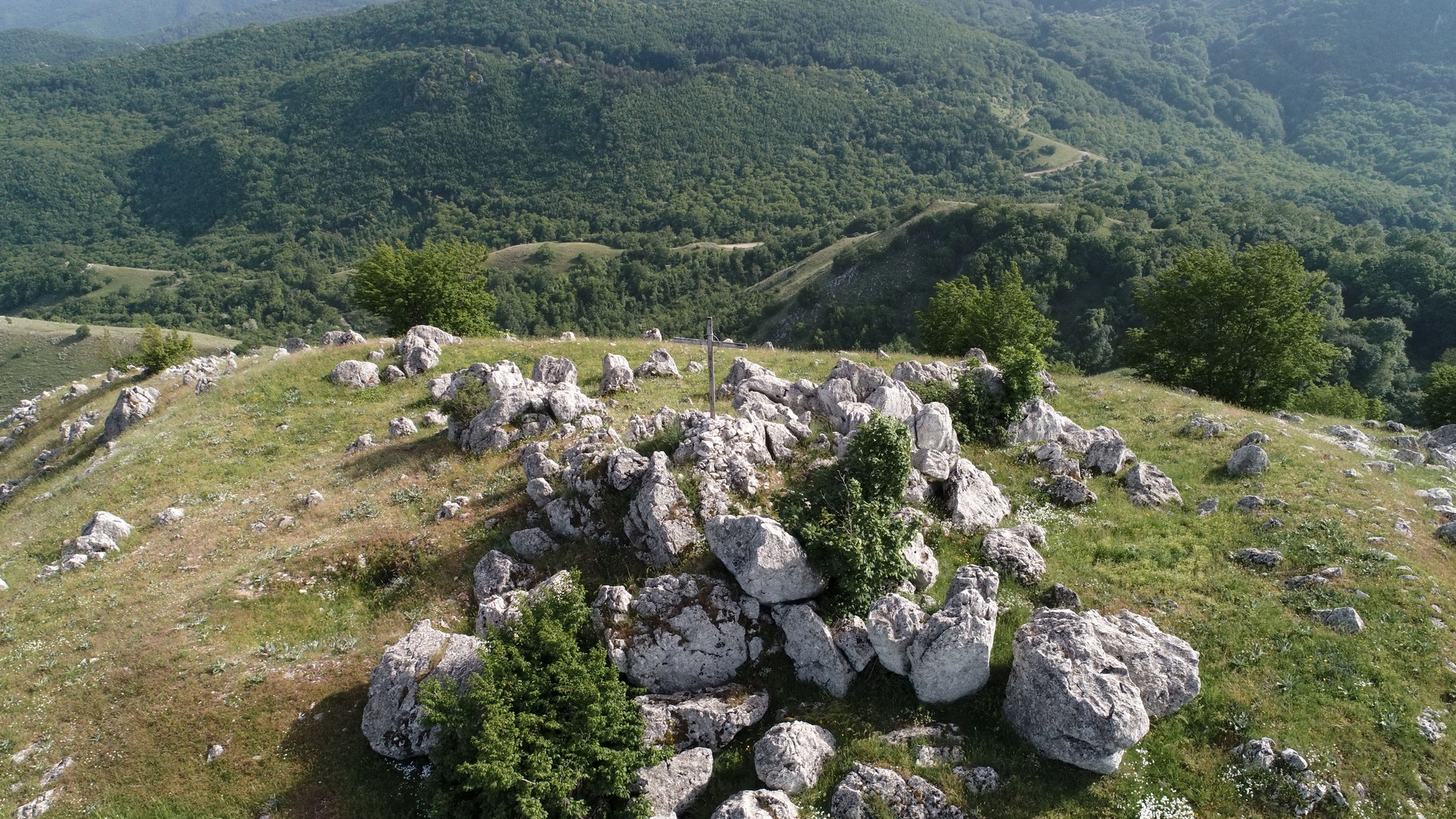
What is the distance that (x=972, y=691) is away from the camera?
12922mm

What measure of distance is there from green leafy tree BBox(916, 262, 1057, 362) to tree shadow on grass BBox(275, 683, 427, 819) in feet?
104

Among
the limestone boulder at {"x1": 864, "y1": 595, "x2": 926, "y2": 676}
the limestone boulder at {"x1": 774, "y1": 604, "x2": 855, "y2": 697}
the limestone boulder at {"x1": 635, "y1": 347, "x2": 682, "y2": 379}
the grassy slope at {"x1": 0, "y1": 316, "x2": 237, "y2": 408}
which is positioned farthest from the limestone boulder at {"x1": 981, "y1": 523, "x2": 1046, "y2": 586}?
the grassy slope at {"x1": 0, "y1": 316, "x2": 237, "y2": 408}

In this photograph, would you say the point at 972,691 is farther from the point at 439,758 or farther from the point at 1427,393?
the point at 1427,393

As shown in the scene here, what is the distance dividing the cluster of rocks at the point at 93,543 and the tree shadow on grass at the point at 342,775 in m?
13.4

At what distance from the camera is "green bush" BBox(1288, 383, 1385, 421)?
39.4m

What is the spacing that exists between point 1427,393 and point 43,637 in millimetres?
58835

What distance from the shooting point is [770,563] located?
13914 millimetres

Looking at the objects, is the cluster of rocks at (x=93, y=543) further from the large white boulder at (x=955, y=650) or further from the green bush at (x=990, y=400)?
the green bush at (x=990, y=400)

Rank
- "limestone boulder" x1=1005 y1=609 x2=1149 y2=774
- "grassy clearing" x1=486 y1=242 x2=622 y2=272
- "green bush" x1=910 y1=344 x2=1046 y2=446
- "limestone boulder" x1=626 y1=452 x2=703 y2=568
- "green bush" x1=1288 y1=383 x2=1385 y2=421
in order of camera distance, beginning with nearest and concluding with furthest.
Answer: "limestone boulder" x1=1005 y1=609 x2=1149 y2=774 < "limestone boulder" x1=626 y1=452 x2=703 y2=568 < "green bush" x1=910 y1=344 x2=1046 y2=446 < "green bush" x1=1288 y1=383 x2=1385 y2=421 < "grassy clearing" x1=486 y1=242 x2=622 y2=272

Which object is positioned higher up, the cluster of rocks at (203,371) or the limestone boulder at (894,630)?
the limestone boulder at (894,630)

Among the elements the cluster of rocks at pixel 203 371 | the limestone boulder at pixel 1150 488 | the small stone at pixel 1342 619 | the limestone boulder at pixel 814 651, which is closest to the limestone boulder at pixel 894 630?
the limestone boulder at pixel 814 651

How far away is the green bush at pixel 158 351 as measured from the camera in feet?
125

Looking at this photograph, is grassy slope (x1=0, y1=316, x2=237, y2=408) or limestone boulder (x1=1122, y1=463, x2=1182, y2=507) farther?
grassy slope (x1=0, y1=316, x2=237, y2=408)

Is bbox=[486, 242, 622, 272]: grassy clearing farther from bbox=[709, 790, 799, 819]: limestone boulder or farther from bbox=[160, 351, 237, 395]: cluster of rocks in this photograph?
bbox=[709, 790, 799, 819]: limestone boulder
